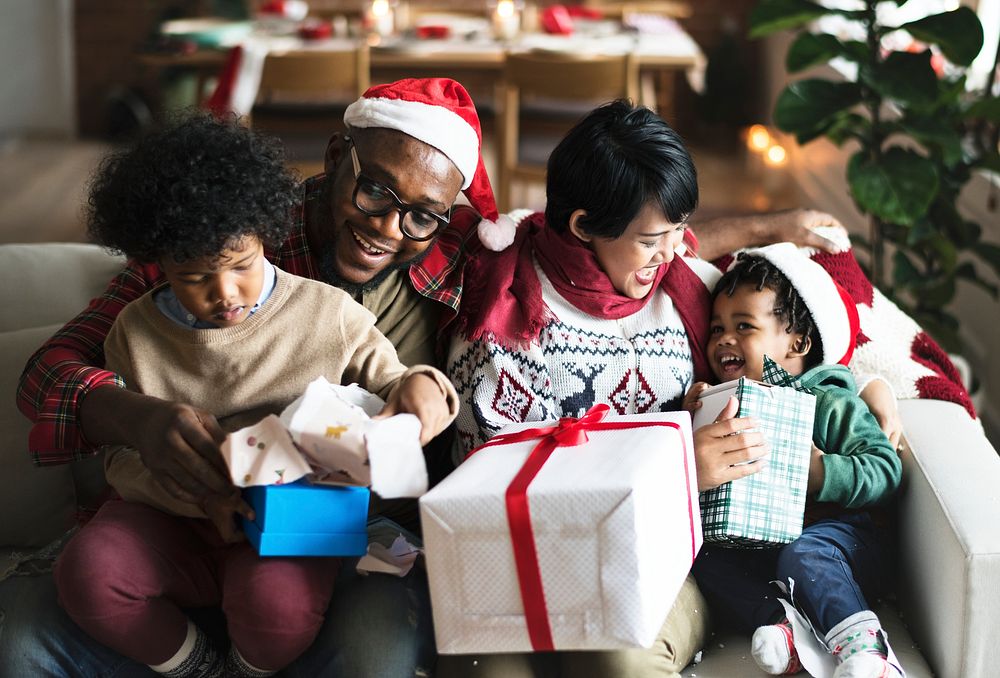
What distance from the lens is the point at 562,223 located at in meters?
1.81

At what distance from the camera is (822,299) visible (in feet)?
6.10

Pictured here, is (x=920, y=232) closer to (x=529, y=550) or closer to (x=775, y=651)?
(x=775, y=651)

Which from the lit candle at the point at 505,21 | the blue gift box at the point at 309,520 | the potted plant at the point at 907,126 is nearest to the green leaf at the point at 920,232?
the potted plant at the point at 907,126

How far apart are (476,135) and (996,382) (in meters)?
2.17

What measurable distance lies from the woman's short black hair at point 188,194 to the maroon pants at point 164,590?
40cm

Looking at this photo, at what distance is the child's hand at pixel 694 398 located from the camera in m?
1.73

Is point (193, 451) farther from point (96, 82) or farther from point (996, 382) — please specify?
point (96, 82)

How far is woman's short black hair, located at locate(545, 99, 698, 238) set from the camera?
1.70 metres

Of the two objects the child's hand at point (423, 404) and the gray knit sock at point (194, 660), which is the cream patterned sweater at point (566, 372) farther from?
the gray knit sock at point (194, 660)

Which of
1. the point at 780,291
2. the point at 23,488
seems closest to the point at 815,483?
the point at 780,291

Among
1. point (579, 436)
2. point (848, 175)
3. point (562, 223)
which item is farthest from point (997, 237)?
point (579, 436)

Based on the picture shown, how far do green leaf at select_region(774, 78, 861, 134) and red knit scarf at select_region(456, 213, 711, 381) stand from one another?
3.68 ft

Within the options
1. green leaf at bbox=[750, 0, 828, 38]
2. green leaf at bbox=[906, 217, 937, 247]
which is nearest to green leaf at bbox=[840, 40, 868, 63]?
green leaf at bbox=[750, 0, 828, 38]

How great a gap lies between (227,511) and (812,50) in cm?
211
